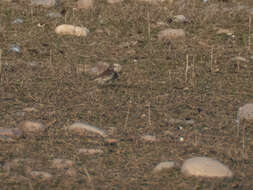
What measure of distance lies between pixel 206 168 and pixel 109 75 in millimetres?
2017

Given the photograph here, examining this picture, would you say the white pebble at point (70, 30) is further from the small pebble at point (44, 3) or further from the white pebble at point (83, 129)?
the white pebble at point (83, 129)

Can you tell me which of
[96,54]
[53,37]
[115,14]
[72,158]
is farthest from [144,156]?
[115,14]

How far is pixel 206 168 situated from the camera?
286cm

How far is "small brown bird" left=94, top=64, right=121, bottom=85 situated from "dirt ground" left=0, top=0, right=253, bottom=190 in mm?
72

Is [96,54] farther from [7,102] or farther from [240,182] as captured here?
[240,182]

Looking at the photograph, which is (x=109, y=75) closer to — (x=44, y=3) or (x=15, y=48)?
(x=15, y=48)

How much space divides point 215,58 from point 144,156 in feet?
8.03

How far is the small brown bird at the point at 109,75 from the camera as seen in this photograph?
460cm

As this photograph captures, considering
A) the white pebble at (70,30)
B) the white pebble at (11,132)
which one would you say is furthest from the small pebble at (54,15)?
the white pebble at (11,132)

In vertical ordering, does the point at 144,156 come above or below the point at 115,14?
below

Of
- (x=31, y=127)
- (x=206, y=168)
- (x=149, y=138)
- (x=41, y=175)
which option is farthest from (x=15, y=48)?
(x=206, y=168)

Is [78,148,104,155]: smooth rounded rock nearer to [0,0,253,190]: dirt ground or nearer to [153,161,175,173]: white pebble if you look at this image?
[0,0,253,190]: dirt ground

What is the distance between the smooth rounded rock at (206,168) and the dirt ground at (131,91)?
45 millimetres

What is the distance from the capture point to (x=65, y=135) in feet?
11.0
